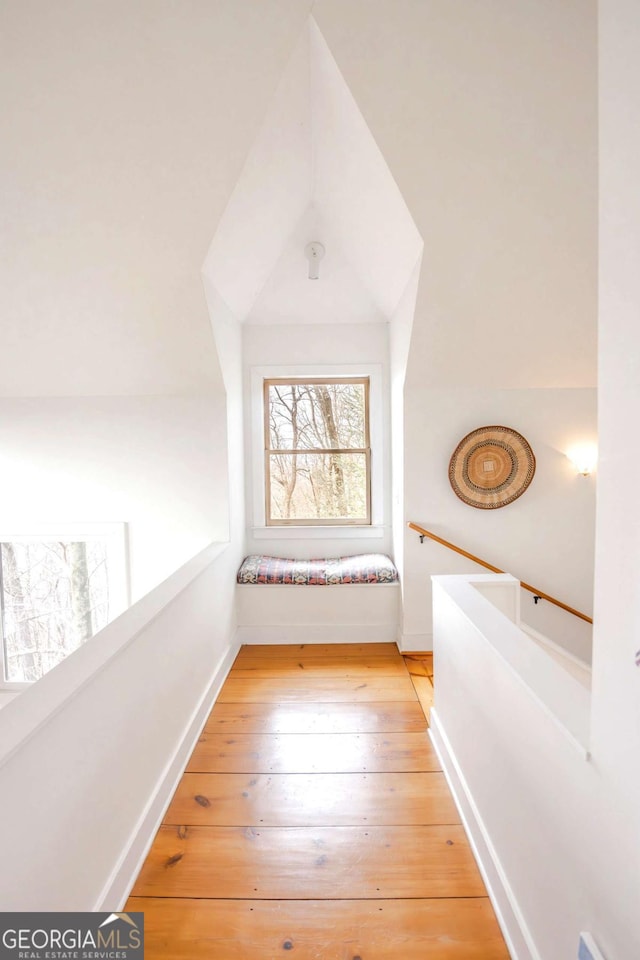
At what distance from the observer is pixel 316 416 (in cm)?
389

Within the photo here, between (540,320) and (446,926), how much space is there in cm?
273

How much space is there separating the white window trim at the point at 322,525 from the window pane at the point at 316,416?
9cm

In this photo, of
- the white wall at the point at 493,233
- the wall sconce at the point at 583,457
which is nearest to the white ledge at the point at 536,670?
the white wall at the point at 493,233

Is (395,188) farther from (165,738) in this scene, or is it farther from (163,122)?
(165,738)

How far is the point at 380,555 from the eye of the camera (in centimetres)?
380

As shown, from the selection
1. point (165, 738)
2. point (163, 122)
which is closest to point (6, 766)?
point (165, 738)

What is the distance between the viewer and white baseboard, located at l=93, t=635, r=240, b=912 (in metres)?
1.46

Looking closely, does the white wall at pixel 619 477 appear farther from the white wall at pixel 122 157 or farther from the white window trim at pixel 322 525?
the white window trim at pixel 322 525

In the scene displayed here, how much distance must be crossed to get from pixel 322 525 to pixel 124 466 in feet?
4.98

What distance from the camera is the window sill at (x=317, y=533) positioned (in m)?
3.84

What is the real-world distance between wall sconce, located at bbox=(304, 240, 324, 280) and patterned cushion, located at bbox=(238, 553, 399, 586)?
78.2 inches

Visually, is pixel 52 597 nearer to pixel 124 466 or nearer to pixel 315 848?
pixel 124 466

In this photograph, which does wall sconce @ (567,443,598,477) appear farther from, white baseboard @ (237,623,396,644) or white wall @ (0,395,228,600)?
white wall @ (0,395,228,600)

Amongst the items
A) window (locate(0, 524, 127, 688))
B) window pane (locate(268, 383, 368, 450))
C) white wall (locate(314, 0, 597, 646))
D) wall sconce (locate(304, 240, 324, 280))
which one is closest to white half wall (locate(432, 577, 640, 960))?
white wall (locate(314, 0, 597, 646))
